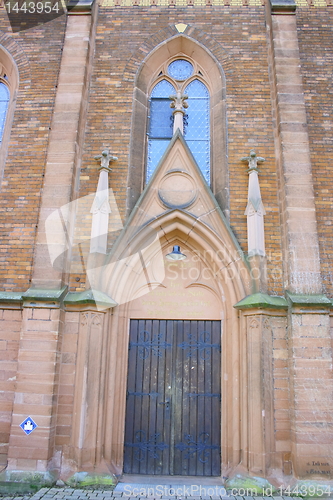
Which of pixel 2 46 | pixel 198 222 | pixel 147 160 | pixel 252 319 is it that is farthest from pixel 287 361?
pixel 2 46

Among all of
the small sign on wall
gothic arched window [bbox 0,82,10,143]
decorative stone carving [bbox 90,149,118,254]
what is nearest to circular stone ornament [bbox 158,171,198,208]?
decorative stone carving [bbox 90,149,118,254]

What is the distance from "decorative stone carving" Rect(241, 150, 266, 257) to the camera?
20.0 ft

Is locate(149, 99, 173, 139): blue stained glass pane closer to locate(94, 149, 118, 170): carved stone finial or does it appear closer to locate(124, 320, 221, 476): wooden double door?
locate(94, 149, 118, 170): carved stone finial

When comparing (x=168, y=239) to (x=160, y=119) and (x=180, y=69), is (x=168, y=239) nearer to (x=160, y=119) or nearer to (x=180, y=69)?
(x=160, y=119)

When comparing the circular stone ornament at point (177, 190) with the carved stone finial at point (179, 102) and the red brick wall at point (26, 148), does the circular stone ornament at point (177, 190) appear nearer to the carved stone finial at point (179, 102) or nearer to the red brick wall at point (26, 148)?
the carved stone finial at point (179, 102)

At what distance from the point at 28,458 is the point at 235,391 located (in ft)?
9.51

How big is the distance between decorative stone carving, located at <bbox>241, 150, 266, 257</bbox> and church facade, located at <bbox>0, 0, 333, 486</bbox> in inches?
0.9

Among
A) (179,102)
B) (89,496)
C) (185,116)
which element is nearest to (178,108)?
(179,102)

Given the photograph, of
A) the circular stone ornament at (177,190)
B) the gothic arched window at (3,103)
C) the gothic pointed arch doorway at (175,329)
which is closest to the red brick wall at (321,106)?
the gothic pointed arch doorway at (175,329)

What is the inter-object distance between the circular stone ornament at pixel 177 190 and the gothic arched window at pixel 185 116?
59 cm

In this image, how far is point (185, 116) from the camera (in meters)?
7.63

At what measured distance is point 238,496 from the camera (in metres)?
5.10

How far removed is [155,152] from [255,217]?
236cm

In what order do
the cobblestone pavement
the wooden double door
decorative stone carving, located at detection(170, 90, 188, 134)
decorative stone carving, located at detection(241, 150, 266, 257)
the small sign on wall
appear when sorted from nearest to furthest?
1. the cobblestone pavement
2. the small sign on wall
3. the wooden double door
4. decorative stone carving, located at detection(241, 150, 266, 257)
5. decorative stone carving, located at detection(170, 90, 188, 134)
